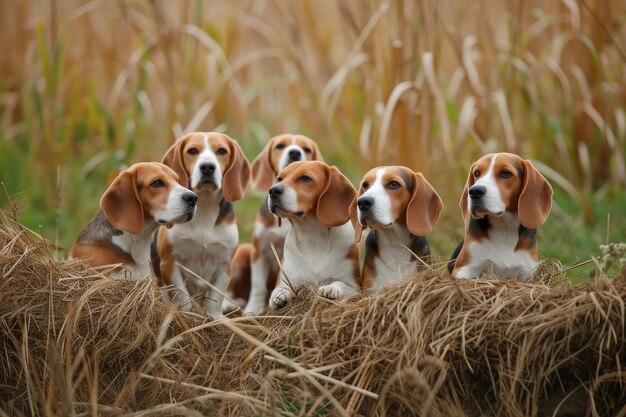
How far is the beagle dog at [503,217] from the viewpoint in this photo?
496cm

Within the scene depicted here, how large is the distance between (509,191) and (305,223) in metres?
1.33

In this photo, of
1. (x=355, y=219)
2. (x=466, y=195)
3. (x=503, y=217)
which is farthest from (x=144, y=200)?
(x=503, y=217)

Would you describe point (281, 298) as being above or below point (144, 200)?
below

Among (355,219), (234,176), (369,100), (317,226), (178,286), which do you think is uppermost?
(369,100)

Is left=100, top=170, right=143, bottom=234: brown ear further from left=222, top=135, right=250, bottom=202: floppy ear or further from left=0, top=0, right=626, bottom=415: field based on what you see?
left=0, top=0, right=626, bottom=415: field

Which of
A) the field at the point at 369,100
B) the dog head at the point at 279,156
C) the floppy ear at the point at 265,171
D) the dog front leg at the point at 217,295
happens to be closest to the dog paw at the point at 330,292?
the dog front leg at the point at 217,295

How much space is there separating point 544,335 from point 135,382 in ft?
6.55

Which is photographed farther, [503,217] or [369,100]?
[369,100]

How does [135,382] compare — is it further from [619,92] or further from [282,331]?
[619,92]

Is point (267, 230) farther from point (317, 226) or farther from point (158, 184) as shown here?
point (158, 184)

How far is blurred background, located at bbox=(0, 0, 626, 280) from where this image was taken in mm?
8219

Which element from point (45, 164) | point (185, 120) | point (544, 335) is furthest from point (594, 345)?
point (45, 164)

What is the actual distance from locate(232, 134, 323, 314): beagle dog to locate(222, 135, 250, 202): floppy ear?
420 mm

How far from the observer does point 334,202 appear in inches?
216
